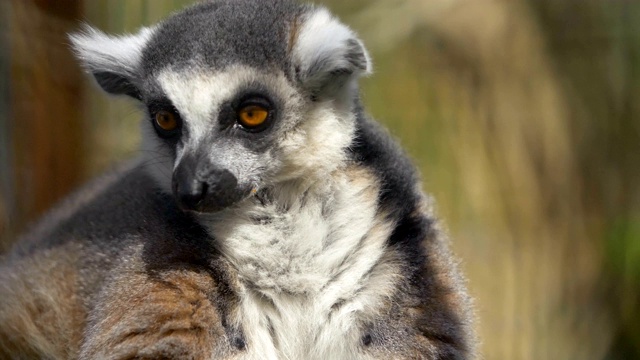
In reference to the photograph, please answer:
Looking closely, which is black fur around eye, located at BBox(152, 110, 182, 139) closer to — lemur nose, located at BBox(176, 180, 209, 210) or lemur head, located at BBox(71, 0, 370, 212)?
lemur head, located at BBox(71, 0, 370, 212)

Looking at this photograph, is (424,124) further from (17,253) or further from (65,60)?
(17,253)

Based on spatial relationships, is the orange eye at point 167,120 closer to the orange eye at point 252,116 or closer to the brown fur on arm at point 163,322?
the orange eye at point 252,116

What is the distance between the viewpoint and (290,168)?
2.85m

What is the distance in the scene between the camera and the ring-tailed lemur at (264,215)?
9.02ft

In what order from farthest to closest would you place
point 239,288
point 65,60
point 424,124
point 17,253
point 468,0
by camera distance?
point 424,124
point 468,0
point 65,60
point 17,253
point 239,288

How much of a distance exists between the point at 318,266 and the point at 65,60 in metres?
2.53

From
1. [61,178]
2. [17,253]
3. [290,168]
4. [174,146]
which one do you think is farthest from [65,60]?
[290,168]

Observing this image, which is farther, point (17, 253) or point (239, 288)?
point (17, 253)

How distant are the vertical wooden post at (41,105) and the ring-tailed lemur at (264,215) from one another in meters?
1.29

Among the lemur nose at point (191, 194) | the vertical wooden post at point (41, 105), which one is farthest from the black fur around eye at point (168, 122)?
the vertical wooden post at point (41, 105)

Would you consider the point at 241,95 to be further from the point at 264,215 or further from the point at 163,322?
the point at 163,322

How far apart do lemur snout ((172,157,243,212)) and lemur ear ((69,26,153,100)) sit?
621mm

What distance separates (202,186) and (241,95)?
37cm

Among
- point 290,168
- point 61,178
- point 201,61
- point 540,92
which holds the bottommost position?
point 61,178
